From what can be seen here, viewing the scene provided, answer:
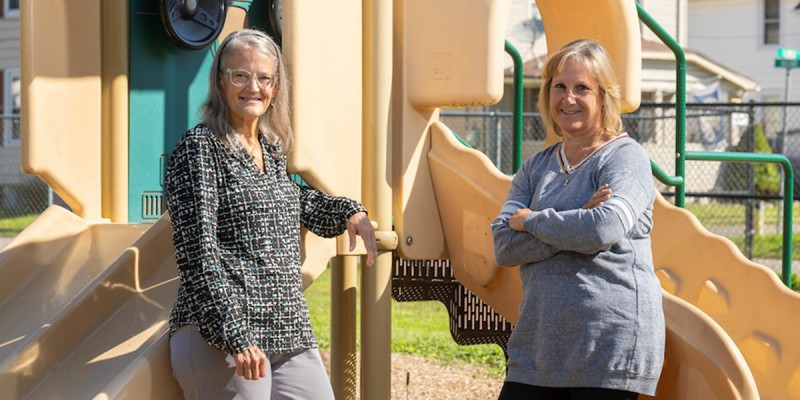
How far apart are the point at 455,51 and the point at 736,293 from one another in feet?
5.21

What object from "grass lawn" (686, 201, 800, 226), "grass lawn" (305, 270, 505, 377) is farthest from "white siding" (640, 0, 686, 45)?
"grass lawn" (305, 270, 505, 377)

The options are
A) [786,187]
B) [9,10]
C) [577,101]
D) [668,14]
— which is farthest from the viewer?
[668,14]

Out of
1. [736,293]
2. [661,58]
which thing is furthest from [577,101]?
[661,58]

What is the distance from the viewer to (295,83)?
3.65 m

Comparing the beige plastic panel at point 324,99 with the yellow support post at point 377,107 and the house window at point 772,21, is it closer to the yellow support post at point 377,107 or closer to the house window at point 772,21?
the yellow support post at point 377,107

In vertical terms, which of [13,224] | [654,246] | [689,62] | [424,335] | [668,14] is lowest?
[424,335]

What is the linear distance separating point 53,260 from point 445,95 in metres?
1.65

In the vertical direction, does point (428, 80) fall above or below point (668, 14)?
below

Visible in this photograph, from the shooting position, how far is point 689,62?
2514cm

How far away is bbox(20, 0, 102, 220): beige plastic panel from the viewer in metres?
4.44

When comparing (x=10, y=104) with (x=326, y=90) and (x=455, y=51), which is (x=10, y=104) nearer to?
(x=455, y=51)

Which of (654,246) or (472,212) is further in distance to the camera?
(654,246)

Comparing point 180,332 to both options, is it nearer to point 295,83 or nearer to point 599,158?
point 295,83

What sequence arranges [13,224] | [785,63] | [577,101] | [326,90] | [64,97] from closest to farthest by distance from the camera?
→ [577,101], [326,90], [64,97], [785,63], [13,224]
